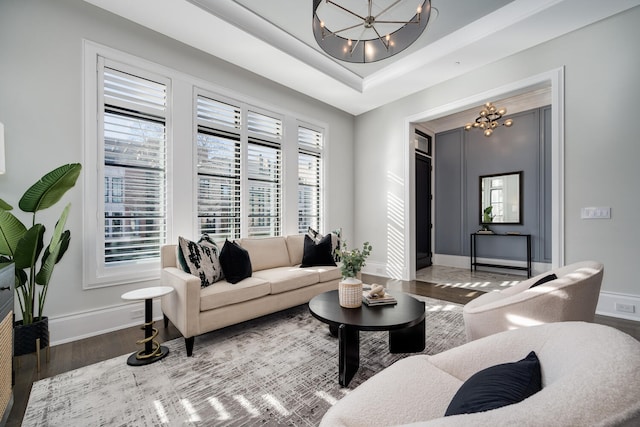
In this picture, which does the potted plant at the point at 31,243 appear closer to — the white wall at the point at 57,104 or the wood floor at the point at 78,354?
the wood floor at the point at 78,354

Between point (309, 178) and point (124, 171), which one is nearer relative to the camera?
point (124, 171)

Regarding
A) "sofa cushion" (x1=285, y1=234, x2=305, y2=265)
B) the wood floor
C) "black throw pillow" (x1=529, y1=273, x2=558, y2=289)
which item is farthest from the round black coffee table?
the wood floor

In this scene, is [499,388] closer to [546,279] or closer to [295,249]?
[546,279]

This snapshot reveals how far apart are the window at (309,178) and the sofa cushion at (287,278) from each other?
1.48 m

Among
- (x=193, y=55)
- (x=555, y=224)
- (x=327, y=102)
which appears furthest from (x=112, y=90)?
(x=555, y=224)

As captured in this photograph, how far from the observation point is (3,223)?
6.35 ft

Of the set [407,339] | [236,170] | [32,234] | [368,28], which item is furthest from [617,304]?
[32,234]

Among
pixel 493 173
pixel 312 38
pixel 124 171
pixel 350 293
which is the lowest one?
pixel 350 293

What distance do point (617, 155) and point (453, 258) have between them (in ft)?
11.9

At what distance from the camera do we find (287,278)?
3043 mm

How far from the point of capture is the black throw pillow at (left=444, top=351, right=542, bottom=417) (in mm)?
678

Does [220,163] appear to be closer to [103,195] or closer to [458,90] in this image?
[103,195]

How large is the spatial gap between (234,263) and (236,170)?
1539 millimetres

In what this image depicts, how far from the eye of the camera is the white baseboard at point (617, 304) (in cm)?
289
